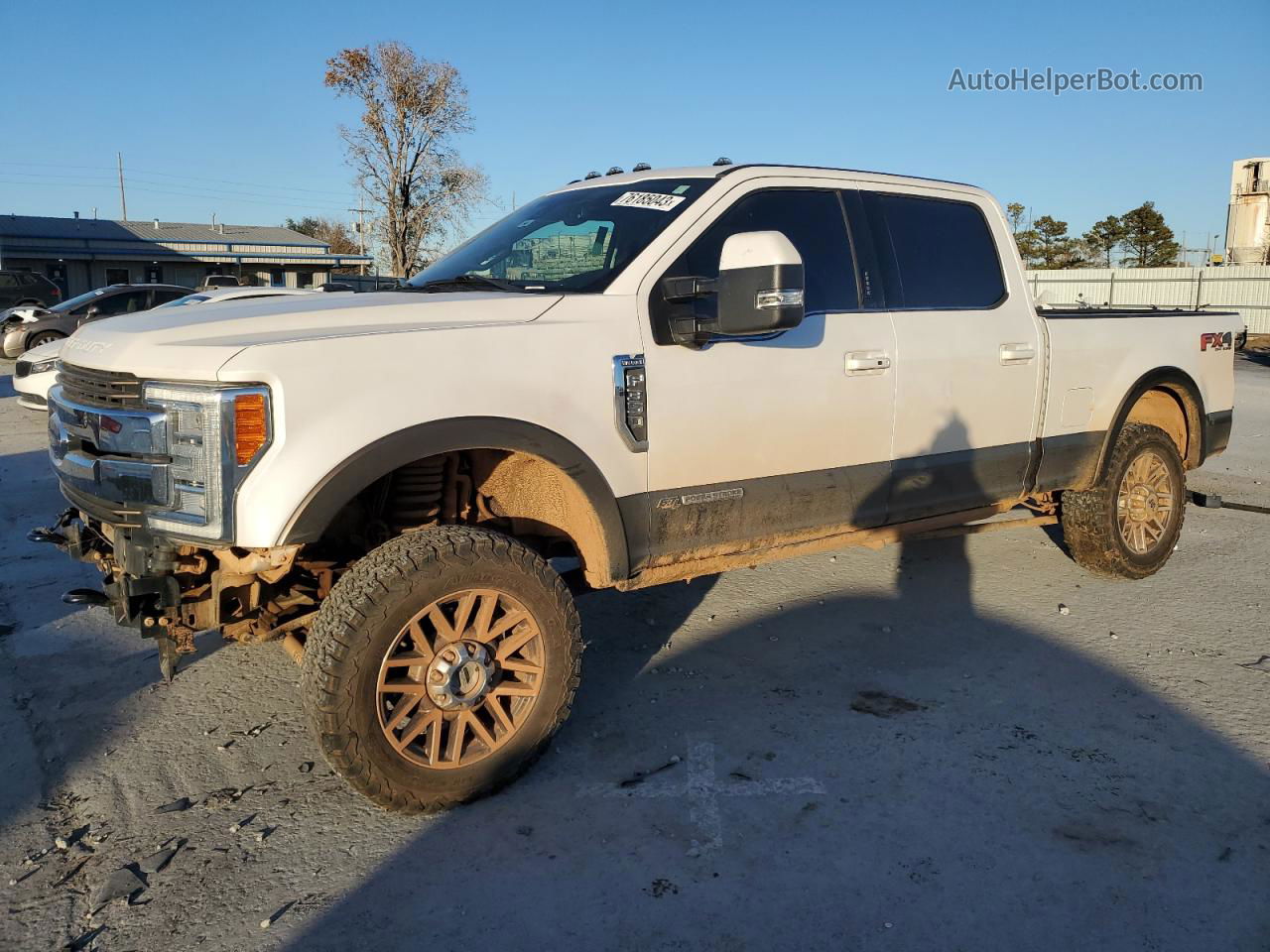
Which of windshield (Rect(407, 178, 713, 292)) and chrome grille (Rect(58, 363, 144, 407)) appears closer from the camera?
chrome grille (Rect(58, 363, 144, 407))

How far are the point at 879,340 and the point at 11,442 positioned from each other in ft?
31.4

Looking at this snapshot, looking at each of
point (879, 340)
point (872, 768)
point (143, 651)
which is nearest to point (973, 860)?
point (872, 768)

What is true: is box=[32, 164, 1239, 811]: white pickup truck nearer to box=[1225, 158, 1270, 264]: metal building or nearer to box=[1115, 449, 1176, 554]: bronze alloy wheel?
box=[1115, 449, 1176, 554]: bronze alloy wheel

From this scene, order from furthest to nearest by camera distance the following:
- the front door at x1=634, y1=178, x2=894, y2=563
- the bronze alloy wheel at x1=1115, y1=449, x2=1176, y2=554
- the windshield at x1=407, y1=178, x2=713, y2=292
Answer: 1. the bronze alloy wheel at x1=1115, y1=449, x2=1176, y2=554
2. the windshield at x1=407, y1=178, x2=713, y2=292
3. the front door at x1=634, y1=178, x2=894, y2=563

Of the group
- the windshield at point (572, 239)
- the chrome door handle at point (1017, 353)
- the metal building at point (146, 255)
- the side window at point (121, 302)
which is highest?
the metal building at point (146, 255)

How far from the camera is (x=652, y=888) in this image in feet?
9.45

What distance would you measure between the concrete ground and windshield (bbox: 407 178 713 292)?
5.84 ft

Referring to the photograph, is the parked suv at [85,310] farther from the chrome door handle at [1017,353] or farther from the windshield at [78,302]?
the chrome door handle at [1017,353]

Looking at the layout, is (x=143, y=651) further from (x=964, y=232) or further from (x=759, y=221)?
(x=964, y=232)

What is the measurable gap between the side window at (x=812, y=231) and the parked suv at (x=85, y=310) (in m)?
15.6

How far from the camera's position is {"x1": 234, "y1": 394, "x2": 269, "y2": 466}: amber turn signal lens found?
9.42ft

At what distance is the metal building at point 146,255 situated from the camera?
4388 cm

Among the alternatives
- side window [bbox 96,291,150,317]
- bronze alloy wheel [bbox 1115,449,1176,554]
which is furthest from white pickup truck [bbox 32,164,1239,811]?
side window [bbox 96,291,150,317]

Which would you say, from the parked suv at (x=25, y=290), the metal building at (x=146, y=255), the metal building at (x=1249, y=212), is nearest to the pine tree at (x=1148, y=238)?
the metal building at (x=1249, y=212)
